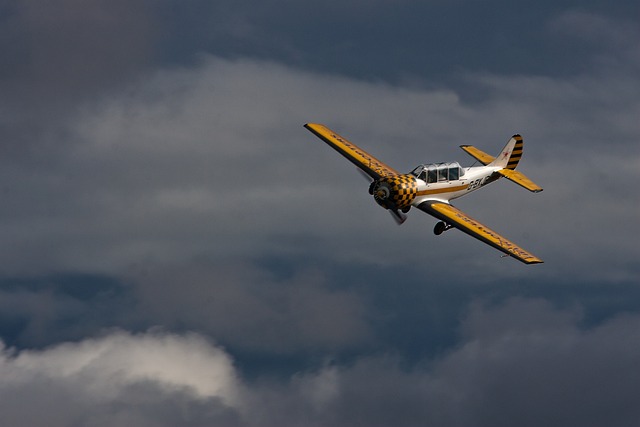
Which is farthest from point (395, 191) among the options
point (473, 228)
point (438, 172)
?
point (473, 228)

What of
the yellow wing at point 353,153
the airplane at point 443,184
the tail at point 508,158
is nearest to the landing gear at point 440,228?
the airplane at point 443,184

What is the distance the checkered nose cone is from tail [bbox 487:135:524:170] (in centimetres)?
1048

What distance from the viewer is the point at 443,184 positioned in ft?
243

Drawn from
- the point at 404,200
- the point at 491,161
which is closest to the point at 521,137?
the point at 491,161

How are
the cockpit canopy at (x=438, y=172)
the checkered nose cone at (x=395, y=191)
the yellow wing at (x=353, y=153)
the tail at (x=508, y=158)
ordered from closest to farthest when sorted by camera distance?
the checkered nose cone at (x=395, y=191)
the cockpit canopy at (x=438, y=172)
the yellow wing at (x=353, y=153)
the tail at (x=508, y=158)

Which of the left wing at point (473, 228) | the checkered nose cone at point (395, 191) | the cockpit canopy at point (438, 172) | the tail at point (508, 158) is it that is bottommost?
the left wing at point (473, 228)

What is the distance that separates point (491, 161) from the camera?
8006 cm

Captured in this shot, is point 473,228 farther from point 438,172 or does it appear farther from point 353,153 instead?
point 353,153

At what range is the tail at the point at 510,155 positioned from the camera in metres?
79.5

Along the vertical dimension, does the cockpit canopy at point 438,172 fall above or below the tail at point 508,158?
below

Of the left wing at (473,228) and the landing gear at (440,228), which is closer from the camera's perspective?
the left wing at (473,228)

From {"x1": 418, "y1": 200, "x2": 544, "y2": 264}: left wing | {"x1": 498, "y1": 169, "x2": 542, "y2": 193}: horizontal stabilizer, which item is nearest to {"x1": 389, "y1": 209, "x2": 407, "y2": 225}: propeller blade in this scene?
{"x1": 418, "y1": 200, "x2": 544, "y2": 264}: left wing

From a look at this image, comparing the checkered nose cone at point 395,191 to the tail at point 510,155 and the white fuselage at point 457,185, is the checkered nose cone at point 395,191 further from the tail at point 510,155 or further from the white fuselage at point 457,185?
the tail at point 510,155

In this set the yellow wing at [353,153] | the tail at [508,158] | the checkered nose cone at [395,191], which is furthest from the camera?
the tail at [508,158]
